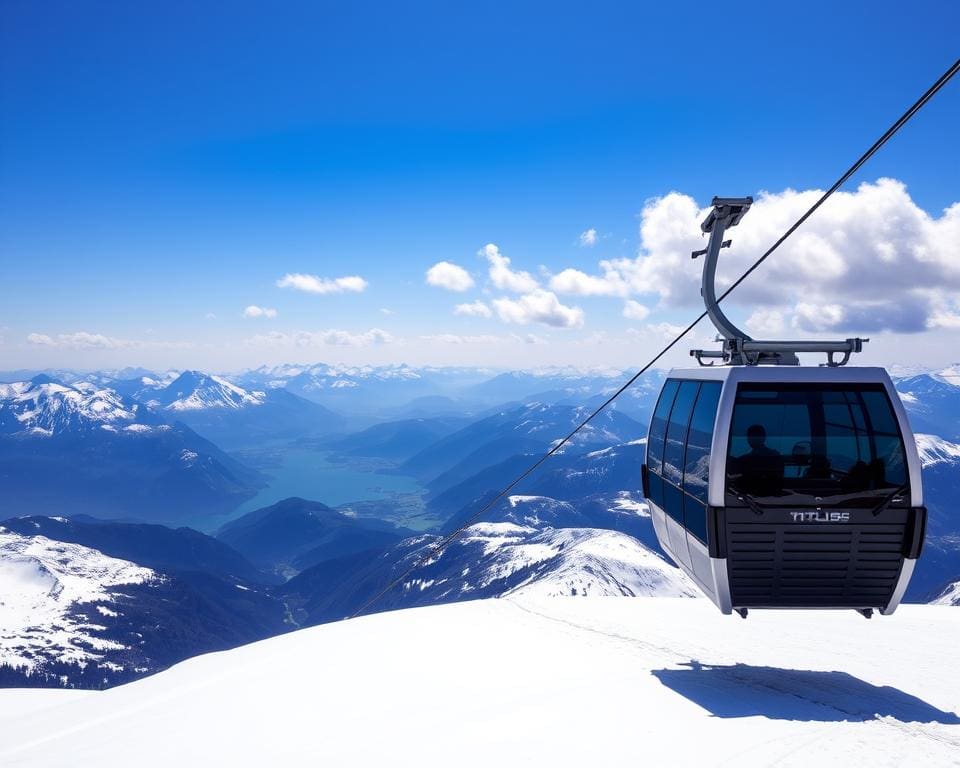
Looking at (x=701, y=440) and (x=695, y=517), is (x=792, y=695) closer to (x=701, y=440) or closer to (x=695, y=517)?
(x=695, y=517)

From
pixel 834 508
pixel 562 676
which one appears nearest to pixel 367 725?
pixel 562 676

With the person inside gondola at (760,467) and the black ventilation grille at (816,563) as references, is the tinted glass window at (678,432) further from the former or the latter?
the black ventilation grille at (816,563)

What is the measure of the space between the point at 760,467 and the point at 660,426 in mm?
2836

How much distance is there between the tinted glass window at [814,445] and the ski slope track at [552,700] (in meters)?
3.38

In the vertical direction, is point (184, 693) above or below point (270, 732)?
below

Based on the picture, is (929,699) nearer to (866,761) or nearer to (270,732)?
(866,761)

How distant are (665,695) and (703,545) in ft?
9.06

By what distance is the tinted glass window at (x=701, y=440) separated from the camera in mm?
8562

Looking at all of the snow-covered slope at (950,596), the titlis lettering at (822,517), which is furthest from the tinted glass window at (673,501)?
the snow-covered slope at (950,596)

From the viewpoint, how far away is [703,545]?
28.9ft

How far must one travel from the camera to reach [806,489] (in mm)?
8312

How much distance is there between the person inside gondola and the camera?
8.32 meters

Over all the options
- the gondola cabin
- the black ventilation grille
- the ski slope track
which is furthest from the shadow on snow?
the black ventilation grille

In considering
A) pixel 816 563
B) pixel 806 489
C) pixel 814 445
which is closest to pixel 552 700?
pixel 816 563
